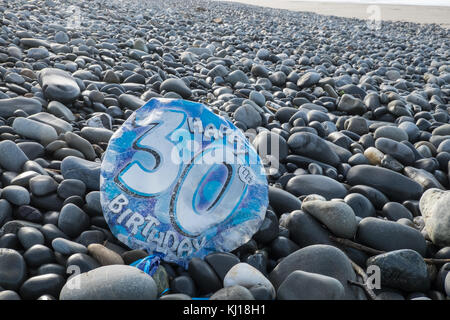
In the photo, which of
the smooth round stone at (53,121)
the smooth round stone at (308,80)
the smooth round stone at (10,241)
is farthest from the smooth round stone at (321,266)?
the smooth round stone at (308,80)

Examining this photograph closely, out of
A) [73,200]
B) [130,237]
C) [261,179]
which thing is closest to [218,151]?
[261,179]

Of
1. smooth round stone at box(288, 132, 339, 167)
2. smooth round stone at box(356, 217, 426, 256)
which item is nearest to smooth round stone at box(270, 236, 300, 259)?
smooth round stone at box(356, 217, 426, 256)

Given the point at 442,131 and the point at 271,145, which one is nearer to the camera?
the point at 271,145

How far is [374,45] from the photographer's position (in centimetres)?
883

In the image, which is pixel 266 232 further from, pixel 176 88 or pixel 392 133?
pixel 176 88

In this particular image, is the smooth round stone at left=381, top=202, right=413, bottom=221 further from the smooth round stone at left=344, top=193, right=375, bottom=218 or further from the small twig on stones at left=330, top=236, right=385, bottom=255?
the small twig on stones at left=330, top=236, right=385, bottom=255

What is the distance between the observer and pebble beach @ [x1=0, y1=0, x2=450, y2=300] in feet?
5.41

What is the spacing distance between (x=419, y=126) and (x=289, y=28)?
24.9ft

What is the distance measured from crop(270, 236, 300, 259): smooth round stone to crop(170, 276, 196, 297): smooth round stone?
473 mm

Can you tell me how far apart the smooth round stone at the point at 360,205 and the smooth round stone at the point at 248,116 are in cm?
132

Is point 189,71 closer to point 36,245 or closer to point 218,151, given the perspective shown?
point 218,151

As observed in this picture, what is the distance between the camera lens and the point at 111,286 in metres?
1.44

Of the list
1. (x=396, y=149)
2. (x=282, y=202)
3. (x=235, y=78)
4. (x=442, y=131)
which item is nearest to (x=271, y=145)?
(x=282, y=202)

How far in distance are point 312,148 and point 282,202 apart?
88 centimetres
